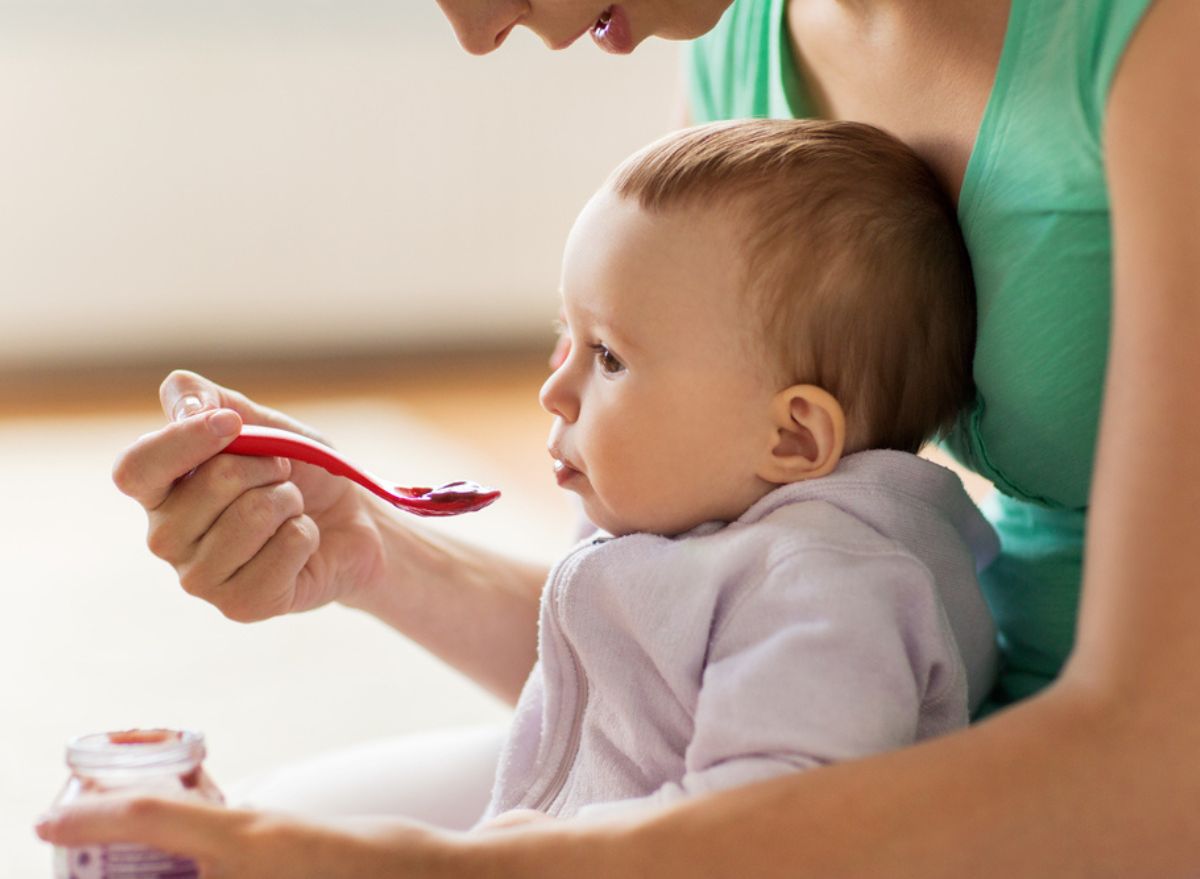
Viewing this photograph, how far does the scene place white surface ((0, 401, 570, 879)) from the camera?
1.86 meters

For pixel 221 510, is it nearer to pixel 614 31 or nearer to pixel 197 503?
pixel 197 503

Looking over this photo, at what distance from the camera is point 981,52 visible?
0.91 metres

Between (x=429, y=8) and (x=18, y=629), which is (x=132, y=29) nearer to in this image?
(x=429, y=8)

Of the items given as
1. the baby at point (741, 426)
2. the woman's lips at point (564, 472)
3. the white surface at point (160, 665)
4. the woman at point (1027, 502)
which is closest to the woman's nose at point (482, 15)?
the woman at point (1027, 502)

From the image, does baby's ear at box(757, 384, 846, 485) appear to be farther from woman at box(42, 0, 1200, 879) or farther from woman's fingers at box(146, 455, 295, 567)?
woman's fingers at box(146, 455, 295, 567)

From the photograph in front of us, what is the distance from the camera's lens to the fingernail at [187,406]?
40.0 inches

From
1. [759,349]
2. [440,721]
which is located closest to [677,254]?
[759,349]

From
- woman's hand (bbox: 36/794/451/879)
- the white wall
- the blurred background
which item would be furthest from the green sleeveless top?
the white wall

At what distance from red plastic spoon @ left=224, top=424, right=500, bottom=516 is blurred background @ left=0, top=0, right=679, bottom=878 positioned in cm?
205

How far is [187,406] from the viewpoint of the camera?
1021 mm

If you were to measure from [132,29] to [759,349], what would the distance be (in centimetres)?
337

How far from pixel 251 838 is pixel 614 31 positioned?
0.57 metres

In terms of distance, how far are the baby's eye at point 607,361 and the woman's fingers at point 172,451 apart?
0.74 feet

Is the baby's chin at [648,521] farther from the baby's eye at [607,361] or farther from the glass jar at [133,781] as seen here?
the glass jar at [133,781]
